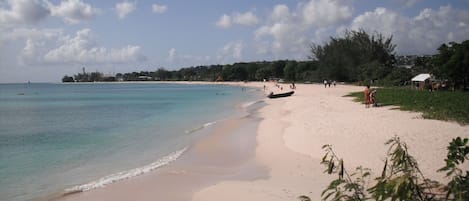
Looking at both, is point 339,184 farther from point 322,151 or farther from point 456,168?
point 322,151

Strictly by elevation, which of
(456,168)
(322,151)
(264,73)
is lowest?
(322,151)

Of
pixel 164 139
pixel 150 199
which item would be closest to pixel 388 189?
pixel 150 199

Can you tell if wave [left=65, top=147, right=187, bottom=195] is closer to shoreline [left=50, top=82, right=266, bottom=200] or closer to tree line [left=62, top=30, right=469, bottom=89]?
shoreline [left=50, top=82, right=266, bottom=200]

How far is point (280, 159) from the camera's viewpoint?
1264 cm

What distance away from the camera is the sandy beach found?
9404 mm

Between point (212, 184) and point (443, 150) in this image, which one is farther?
point (443, 150)

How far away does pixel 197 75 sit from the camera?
18675 centimetres

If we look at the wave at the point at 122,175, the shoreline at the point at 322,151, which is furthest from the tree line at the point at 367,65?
the wave at the point at 122,175

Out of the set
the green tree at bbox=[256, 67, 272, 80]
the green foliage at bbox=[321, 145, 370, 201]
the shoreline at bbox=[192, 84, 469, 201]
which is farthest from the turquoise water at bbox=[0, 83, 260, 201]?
the green tree at bbox=[256, 67, 272, 80]

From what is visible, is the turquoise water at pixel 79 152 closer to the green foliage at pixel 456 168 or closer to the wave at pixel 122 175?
the wave at pixel 122 175

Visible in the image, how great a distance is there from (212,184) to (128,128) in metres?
→ 15.4

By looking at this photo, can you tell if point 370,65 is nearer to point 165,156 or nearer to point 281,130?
point 281,130

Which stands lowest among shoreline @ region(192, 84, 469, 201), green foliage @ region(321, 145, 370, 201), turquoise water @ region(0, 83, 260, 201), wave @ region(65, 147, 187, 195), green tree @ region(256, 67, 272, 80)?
turquoise water @ region(0, 83, 260, 201)

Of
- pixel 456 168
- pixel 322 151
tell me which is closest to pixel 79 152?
pixel 322 151
